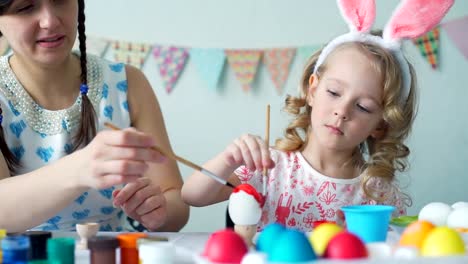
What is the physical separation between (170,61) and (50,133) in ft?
2.88

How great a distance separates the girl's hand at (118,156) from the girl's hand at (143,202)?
0.71 ft

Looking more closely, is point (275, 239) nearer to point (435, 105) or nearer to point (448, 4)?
point (448, 4)

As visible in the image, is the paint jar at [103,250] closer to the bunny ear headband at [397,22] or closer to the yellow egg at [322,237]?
the yellow egg at [322,237]

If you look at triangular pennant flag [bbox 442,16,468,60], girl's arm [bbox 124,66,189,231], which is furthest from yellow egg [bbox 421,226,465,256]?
triangular pennant flag [bbox 442,16,468,60]

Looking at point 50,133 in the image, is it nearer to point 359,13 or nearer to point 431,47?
point 359,13

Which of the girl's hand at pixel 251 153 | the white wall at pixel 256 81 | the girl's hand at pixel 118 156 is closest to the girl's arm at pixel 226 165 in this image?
the girl's hand at pixel 251 153

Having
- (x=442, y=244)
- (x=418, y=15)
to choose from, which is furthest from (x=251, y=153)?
(x=418, y=15)

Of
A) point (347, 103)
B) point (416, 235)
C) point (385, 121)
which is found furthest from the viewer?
point (385, 121)

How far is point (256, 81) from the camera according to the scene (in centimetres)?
225

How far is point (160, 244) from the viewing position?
838mm

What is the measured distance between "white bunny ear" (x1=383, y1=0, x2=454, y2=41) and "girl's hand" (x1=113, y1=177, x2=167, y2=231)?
2.14 ft

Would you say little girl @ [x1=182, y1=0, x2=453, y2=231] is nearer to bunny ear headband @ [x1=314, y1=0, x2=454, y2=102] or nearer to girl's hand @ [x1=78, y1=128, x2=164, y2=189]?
bunny ear headband @ [x1=314, y1=0, x2=454, y2=102]

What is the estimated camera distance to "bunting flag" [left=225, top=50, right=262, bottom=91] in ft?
7.32

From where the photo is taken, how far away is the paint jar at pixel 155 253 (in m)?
0.81
